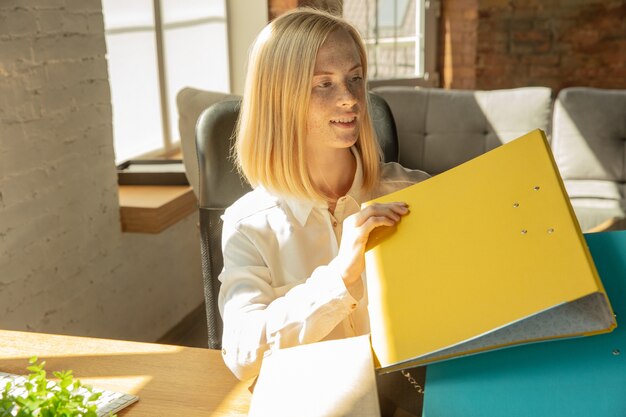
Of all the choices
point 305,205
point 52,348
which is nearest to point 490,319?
point 305,205

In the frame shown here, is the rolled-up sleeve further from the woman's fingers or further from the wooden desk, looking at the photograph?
the woman's fingers

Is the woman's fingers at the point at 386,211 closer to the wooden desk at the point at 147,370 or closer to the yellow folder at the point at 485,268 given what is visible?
the yellow folder at the point at 485,268

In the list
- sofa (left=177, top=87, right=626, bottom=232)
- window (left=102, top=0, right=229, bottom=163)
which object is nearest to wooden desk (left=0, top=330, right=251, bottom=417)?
window (left=102, top=0, right=229, bottom=163)

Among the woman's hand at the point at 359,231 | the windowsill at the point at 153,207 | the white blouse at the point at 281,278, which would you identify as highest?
the woman's hand at the point at 359,231

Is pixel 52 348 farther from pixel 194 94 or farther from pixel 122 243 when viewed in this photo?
pixel 122 243

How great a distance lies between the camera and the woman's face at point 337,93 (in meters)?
1.15

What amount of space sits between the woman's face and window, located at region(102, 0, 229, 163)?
6.09 ft

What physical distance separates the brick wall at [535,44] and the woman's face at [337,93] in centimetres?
446

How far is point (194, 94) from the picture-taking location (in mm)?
2316

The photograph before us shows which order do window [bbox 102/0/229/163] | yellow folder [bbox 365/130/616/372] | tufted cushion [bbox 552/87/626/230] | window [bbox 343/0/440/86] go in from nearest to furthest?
yellow folder [bbox 365/130/616/372]
window [bbox 102/0/229/163]
tufted cushion [bbox 552/87/626/230]
window [bbox 343/0/440/86]

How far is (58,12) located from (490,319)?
1.91m

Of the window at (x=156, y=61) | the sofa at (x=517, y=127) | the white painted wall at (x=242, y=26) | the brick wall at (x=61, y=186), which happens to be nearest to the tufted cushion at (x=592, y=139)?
the sofa at (x=517, y=127)

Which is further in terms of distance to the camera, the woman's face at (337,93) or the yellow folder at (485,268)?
the woman's face at (337,93)

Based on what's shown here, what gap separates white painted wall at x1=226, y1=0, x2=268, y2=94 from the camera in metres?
3.68
